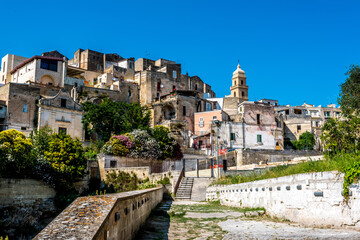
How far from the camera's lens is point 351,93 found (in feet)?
75.5

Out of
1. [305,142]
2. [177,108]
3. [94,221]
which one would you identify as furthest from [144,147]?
[305,142]

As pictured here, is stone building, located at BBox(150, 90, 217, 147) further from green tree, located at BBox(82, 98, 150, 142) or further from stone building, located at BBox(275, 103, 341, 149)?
stone building, located at BBox(275, 103, 341, 149)

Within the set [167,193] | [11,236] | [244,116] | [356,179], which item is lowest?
[11,236]

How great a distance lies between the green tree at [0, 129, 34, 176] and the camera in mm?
24156

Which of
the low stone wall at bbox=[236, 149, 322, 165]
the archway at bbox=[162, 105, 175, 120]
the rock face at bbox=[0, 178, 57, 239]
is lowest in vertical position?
the rock face at bbox=[0, 178, 57, 239]

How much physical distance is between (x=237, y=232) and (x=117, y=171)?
81.1ft

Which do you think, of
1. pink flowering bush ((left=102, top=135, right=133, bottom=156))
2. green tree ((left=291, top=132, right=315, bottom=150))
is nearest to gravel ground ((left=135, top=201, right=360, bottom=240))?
pink flowering bush ((left=102, top=135, right=133, bottom=156))

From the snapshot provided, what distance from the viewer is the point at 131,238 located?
21.4 feet

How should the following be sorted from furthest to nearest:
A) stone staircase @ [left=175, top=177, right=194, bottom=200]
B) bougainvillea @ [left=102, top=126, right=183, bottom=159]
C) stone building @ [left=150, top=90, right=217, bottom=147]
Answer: stone building @ [left=150, top=90, right=217, bottom=147], bougainvillea @ [left=102, top=126, right=183, bottom=159], stone staircase @ [left=175, top=177, right=194, bottom=200]

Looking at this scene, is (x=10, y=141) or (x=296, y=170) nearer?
(x=296, y=170)

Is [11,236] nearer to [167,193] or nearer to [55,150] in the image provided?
[55,150]

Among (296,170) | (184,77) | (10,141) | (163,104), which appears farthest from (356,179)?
(184,77)

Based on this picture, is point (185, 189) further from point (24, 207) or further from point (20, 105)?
point (20, 105)

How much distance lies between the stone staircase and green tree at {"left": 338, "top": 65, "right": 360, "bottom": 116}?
36.6ft
